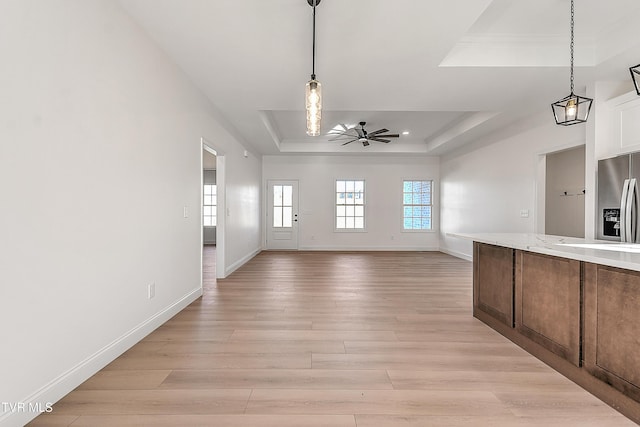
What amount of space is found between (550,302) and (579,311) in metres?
0.23

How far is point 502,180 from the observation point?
229 inches

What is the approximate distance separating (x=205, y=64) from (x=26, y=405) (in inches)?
117

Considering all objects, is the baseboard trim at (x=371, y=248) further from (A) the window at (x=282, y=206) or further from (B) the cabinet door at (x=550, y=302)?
(B) the cabinet door at (x=550, y=302)

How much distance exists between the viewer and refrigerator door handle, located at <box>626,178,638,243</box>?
2.94 m

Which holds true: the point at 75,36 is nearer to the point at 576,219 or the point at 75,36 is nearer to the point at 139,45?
the point at 139,45

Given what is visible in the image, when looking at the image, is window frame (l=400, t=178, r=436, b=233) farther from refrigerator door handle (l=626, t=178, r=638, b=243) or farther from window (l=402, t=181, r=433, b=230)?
refrigerator door handle (l=626, t=178, r=638, b=243)

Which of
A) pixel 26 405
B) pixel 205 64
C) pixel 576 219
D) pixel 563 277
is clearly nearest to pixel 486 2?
pixel 563 277

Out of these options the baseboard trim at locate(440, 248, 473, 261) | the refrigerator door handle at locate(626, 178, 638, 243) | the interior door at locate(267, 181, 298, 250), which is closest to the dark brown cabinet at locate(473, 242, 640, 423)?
the refrigerator door handle at locate(626, 178, 638, 243)

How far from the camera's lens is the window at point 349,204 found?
8.79 metres

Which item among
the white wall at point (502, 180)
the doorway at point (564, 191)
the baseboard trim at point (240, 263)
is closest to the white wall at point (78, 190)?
the baseboard trim at point (240, 263)

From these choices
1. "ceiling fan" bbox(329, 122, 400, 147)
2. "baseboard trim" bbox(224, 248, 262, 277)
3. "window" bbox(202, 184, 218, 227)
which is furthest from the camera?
"window" bbox(202, 184, 218, 227)

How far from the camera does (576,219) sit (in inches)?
222

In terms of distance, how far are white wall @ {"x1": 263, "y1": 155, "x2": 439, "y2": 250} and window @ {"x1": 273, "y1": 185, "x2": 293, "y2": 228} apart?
0.28 metres

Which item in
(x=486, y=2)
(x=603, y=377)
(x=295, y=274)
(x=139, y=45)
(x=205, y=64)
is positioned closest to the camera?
(x=603, y=377)
